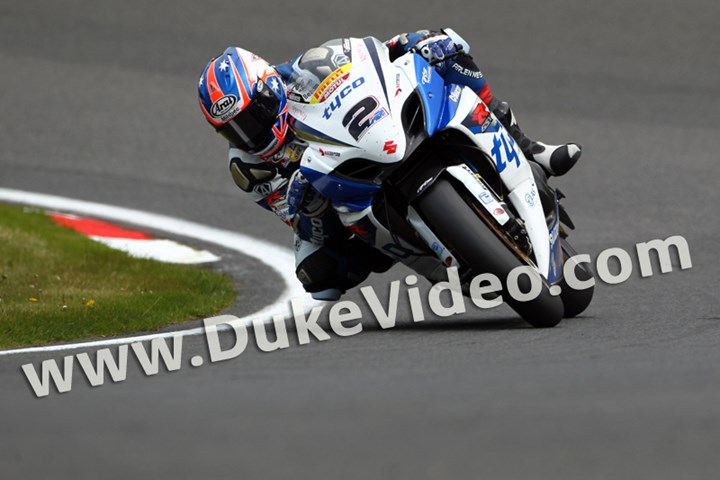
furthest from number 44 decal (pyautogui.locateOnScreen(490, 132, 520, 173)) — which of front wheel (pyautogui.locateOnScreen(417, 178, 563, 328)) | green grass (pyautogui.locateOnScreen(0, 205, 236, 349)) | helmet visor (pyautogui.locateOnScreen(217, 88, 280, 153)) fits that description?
green grass (pyautogui.locateOnScreen(0, 205, 236, 349))

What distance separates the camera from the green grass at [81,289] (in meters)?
7.07

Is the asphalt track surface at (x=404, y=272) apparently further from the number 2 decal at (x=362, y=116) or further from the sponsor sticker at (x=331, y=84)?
the sponsor sticker at (x=331, y=84)

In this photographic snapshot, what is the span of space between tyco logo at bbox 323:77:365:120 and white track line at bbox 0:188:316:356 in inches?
55.3

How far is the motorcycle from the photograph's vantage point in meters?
6.20

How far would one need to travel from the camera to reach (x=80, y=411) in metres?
4.67

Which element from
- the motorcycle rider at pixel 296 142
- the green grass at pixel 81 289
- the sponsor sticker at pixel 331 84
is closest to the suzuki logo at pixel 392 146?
the sponsor sticker at pixel 331 84

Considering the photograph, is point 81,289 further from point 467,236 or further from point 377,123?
point 467,236

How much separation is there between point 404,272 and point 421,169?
2.72 m

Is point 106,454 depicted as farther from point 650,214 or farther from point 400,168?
point 650,214

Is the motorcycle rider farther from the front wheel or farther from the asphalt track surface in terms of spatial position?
the front wheel

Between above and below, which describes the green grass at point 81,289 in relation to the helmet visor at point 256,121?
below

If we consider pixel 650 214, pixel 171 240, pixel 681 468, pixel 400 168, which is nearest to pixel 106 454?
pixel 681 468

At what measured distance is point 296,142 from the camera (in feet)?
21.9

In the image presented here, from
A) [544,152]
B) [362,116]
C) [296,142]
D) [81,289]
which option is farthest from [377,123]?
[81,289]
